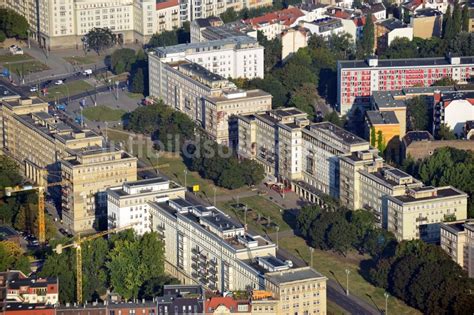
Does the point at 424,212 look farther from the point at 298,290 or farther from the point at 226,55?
the point at 226,55

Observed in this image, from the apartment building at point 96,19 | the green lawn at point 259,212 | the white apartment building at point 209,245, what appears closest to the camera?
the white apartment building at point 209,245

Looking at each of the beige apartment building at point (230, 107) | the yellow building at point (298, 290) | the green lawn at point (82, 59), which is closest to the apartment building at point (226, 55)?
the beige apartment building at point (230, 107)

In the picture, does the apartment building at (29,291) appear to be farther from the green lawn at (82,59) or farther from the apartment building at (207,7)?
the apartment building at (207,7)

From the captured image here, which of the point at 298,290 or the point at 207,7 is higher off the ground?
the point at 207,7

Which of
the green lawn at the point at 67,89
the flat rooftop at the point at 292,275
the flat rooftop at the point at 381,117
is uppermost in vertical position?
the flat rooftop at the point at 381,117

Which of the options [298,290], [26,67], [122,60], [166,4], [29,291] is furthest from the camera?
[166,4]

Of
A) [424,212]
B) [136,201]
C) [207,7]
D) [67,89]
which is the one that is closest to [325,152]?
[424,212]

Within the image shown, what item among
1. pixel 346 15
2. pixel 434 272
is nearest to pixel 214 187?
pixel 434 272
